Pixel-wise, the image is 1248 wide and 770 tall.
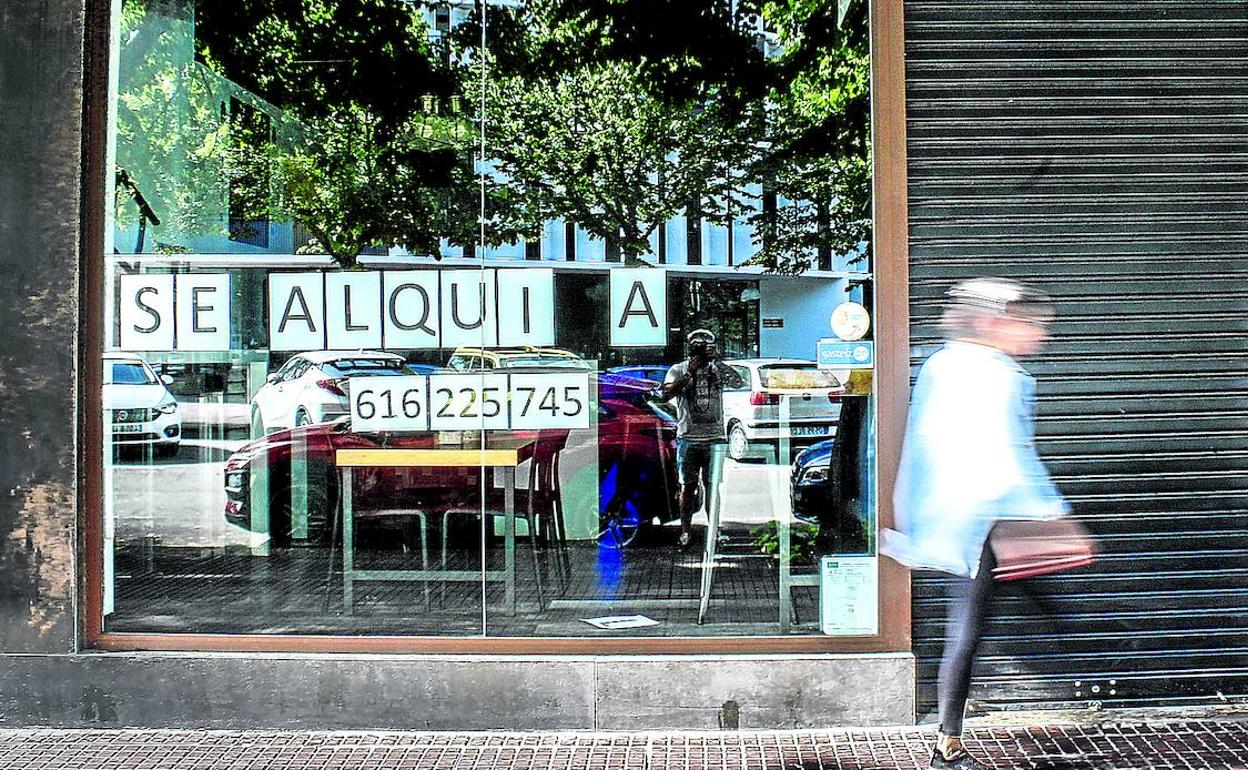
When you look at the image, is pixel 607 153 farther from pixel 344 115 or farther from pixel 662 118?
pixel 344 115

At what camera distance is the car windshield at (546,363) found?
5980mm

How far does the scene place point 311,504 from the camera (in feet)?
24.5

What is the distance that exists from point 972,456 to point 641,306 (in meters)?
3.04

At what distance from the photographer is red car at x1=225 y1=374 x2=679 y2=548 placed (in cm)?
669

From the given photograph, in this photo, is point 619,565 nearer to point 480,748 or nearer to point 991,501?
point 480,748

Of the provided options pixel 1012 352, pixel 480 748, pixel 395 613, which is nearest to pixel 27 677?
pixel 395 613

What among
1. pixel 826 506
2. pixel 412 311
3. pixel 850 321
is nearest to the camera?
pixel 850 321

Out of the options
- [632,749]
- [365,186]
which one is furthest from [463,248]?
[632,749]

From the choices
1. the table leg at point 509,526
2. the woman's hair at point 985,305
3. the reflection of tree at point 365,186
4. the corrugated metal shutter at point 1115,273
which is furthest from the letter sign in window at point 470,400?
the woman's hair at point 985,305

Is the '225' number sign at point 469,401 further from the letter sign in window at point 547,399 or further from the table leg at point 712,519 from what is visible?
the table leg at point 712,519

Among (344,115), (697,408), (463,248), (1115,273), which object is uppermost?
(344,115)

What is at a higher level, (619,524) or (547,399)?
(547,399)

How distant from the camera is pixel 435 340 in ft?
19.4

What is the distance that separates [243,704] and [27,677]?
96 cm
